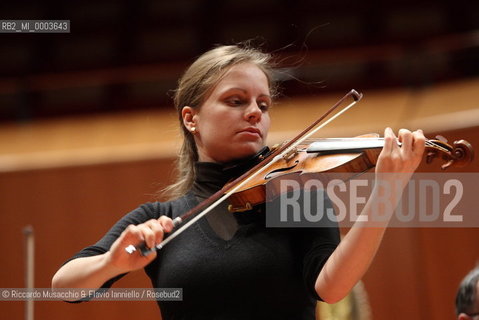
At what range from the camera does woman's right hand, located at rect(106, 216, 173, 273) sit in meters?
0.95

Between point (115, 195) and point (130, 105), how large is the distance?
2.56 feet

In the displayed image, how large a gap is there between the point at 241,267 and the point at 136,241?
0.67 feet

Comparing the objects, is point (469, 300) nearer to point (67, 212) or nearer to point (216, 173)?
point (216, 173)

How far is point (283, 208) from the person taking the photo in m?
1.13

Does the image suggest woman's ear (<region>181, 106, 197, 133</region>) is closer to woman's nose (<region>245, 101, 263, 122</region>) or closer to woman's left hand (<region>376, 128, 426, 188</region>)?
woman's nose (<region>245, 101, 263, 122</region>)

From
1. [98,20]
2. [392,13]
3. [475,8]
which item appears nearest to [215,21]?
[98,20]

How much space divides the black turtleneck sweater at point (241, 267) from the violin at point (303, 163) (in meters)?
0.03

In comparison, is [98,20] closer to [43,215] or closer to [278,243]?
[43,215]

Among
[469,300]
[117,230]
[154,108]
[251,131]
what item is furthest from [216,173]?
[154,108]

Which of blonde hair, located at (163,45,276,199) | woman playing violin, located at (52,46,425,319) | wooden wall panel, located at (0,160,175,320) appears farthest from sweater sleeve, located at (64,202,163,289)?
wooden wall panel, located at (0,160,175,320)

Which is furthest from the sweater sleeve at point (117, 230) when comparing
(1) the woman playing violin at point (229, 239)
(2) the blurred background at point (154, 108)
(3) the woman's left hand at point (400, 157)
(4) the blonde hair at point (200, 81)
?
(2) the blurred background at point (154, 108)

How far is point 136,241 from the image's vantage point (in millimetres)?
958

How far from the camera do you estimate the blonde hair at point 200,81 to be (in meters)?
1.28

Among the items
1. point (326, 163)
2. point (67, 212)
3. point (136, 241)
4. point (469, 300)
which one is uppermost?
point (67, 212)
